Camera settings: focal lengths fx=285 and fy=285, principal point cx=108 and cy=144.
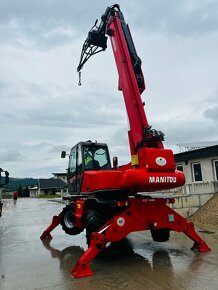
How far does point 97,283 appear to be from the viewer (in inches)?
199

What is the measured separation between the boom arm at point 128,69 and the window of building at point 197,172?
1017 centimetres

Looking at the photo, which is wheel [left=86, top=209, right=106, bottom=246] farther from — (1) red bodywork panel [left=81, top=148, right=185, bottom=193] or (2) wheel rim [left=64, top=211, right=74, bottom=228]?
(2) wheel rim [left=64, top=211, right=74, bottom=228]

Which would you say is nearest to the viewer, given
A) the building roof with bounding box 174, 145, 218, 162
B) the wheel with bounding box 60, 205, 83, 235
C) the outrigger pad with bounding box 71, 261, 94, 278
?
the outrigger pad with bounding box 71, 261, 94, 278

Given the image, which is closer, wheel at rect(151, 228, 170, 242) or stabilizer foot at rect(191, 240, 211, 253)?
stabilizer foot at rect(191, 240, 211, 253)

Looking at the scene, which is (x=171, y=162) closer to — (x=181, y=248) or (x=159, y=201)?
(x=159, y=201)

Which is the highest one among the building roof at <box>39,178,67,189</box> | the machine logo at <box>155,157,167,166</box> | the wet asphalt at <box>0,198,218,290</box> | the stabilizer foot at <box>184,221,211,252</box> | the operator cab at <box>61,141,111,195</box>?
the building roof at <box>39,178,67,189</box>

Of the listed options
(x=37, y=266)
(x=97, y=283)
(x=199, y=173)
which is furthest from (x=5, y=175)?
(x=199, y=173)

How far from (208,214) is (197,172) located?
5354mm

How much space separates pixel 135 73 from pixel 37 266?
5230 mm

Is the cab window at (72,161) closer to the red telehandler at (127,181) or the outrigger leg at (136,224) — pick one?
the red telehandler at (127,181)

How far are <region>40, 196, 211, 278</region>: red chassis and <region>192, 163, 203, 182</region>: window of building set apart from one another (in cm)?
967

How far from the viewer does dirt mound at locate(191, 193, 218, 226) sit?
1095cm

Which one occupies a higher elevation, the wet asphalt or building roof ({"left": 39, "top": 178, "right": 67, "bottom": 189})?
building roof ({"left": 39, "top": 178, "right": 67, "bottom": 189})

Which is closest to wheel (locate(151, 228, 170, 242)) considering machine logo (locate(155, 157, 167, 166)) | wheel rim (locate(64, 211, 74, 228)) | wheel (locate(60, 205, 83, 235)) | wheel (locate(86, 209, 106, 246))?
wheel (locate(86, 209, 106, 246))
